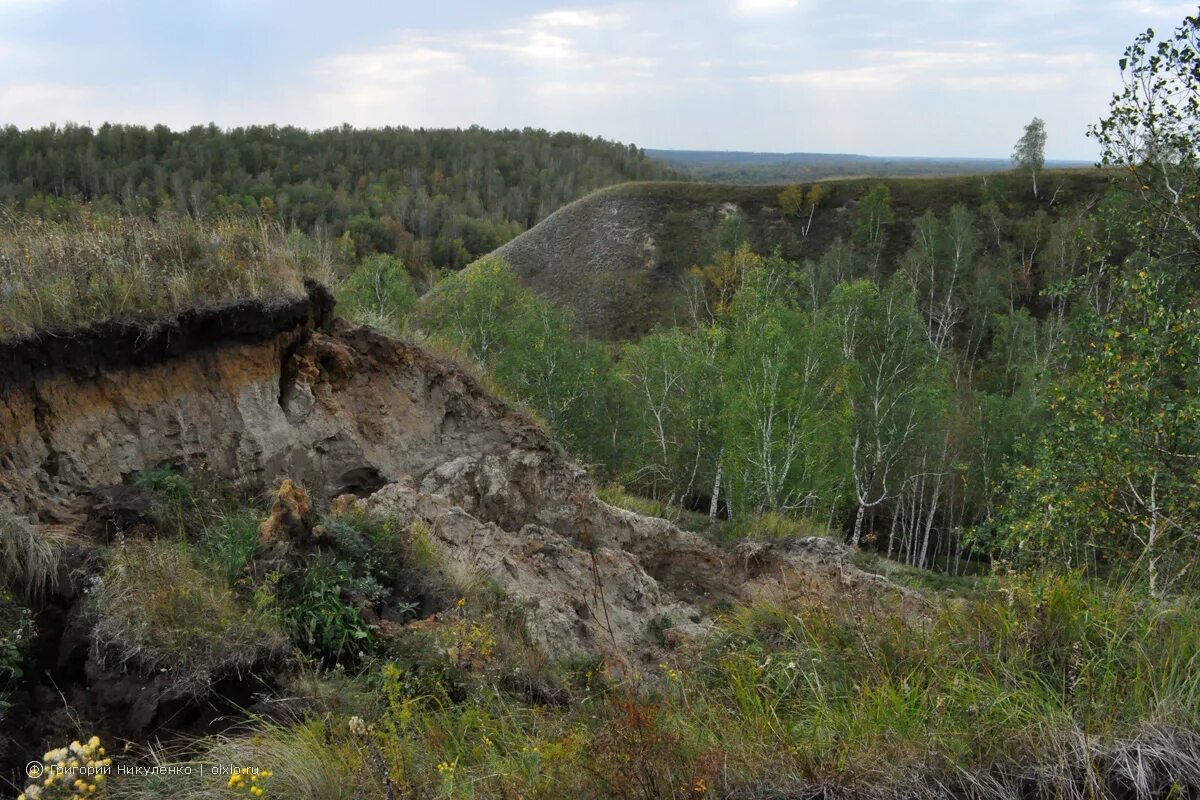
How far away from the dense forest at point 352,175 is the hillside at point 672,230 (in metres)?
26.7

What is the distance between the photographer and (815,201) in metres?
63.8

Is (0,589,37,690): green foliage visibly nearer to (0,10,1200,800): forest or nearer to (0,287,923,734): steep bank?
(0,10,1200,800): forest

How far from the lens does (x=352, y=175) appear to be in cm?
12481

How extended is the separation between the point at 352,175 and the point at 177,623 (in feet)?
431

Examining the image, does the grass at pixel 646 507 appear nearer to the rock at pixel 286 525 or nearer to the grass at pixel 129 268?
the grass at pixel 129 268

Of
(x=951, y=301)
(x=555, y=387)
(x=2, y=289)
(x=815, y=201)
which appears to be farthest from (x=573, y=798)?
(x=815, y=201)

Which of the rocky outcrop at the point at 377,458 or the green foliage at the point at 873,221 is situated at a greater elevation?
the green foliage at the point at 873,221

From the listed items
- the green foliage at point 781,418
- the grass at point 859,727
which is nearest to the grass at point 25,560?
the grass at point 859,727

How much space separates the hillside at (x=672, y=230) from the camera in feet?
183

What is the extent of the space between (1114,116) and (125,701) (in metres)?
11.1

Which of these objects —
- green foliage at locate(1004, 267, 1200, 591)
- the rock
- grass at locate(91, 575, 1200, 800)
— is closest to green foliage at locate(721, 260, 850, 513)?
green foliage at locate(1004, 267, 1200, 591)

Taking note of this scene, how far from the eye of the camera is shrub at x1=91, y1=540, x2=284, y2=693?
13.6ft

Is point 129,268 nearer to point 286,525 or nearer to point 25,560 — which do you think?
point 25,560

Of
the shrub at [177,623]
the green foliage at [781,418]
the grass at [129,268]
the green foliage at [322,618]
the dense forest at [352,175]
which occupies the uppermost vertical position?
the dense forest at [352,175]
